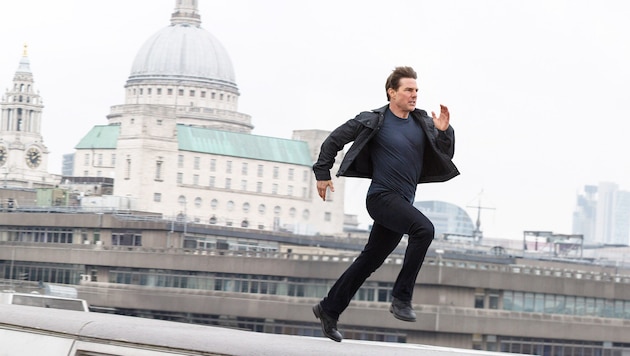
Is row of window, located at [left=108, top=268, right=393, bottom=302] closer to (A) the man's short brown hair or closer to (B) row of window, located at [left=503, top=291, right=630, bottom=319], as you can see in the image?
(B) row of window, located at [left=503, top=291, right=630, bottom=319]

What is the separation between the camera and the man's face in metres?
13.2

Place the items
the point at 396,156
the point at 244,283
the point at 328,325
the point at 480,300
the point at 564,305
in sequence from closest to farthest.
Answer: the point at 396,156 → the point at 328,325 → the point at 480,300 → the point at 564,305 → the point at 244,283

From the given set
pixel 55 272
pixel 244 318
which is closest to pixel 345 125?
pixel 244 318

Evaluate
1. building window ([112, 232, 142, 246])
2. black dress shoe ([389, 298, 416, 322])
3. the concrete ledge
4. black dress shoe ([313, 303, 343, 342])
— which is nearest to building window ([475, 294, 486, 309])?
building window ([112, 232, 142, 246])

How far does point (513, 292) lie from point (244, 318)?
17.6m

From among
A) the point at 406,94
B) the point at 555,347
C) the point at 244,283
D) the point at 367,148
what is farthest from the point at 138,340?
the point at 244,283

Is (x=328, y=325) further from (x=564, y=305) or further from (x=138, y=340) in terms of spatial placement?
(x=564, y=305)

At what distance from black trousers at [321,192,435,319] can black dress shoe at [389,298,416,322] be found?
0.14 ft

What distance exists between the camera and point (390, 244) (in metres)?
13.4

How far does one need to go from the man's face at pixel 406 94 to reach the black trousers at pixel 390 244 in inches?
29.3

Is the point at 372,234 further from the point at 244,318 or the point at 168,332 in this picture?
the point at 244,318

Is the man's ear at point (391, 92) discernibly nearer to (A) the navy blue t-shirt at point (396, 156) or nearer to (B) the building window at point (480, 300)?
(A) the navy blue t-shirt at point (396, 156)

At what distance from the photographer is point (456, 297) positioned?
90.9 meters

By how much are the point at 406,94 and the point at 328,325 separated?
6.63 feet
